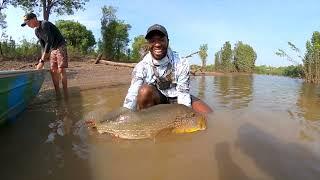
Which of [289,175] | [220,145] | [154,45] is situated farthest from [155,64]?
[289,175]

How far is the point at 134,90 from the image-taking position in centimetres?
422

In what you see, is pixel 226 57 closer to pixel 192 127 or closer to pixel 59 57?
pixel 59 57

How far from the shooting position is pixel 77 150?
354 cm

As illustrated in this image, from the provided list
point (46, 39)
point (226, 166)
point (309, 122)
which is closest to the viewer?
point (226, 166)

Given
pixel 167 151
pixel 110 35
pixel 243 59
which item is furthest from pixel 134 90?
pixel 243 59

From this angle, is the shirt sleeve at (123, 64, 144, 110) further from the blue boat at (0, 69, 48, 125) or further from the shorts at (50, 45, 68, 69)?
the shorts at (50, 45, 68, 69)

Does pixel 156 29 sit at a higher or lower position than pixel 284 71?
higher

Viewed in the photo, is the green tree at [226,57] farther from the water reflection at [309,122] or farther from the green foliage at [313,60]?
the water reflection at [309,122]

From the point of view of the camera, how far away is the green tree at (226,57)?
113ft

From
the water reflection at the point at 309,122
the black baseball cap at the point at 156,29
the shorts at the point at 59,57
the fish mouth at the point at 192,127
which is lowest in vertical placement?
the water reflection at the point at 309,122

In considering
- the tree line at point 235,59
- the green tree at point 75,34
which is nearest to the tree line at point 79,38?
the green tree at point 75,34

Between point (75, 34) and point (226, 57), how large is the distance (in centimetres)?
1509

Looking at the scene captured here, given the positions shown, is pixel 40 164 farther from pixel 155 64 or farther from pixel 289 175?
pixel 289 175

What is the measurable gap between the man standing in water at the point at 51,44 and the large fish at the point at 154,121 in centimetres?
312
